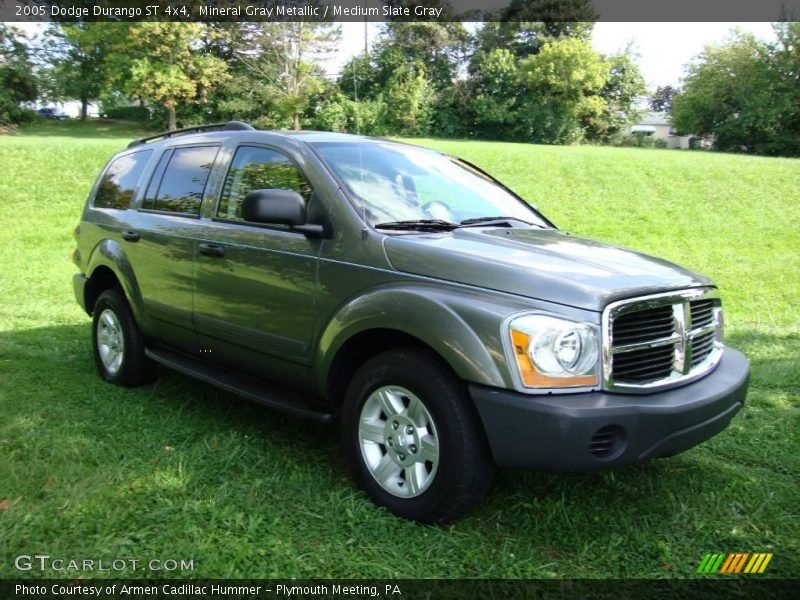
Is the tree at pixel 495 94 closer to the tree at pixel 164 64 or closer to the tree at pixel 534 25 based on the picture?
the tree at pixel 534 25

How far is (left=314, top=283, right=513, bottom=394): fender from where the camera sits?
261 centimetres

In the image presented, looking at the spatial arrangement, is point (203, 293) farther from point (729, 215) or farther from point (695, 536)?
point (729, 215)

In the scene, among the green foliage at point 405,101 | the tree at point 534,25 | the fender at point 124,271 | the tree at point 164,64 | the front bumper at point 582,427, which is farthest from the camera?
the tree at point 534,25

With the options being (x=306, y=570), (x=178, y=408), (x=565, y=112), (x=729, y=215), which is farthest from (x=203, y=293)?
(x=565, y=112)

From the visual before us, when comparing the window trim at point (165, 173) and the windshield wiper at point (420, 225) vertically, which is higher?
the window trim at point (165, 173)

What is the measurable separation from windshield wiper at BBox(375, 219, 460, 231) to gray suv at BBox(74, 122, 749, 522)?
0.01 metres

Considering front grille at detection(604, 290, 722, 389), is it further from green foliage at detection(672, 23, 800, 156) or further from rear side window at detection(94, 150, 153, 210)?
green foliage at detection(672, 23, 800, 156)

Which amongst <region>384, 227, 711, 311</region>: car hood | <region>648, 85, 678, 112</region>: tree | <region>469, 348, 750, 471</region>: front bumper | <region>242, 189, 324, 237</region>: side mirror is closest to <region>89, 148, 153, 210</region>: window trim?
<region>242, 189, 324, 237</region>: side mirror

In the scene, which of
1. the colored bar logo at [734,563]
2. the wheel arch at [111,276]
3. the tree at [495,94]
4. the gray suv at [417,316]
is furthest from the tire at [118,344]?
the tree at [495,94]

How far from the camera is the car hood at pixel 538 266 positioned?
2664mm

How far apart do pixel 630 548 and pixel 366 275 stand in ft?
5.75

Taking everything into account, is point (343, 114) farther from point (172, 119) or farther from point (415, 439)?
point (415, 439)

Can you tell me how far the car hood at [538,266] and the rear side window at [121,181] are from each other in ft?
9.26

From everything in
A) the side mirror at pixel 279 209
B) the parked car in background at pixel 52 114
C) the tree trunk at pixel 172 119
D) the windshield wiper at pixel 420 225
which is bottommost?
the windshield wiper at pixel 420 225
